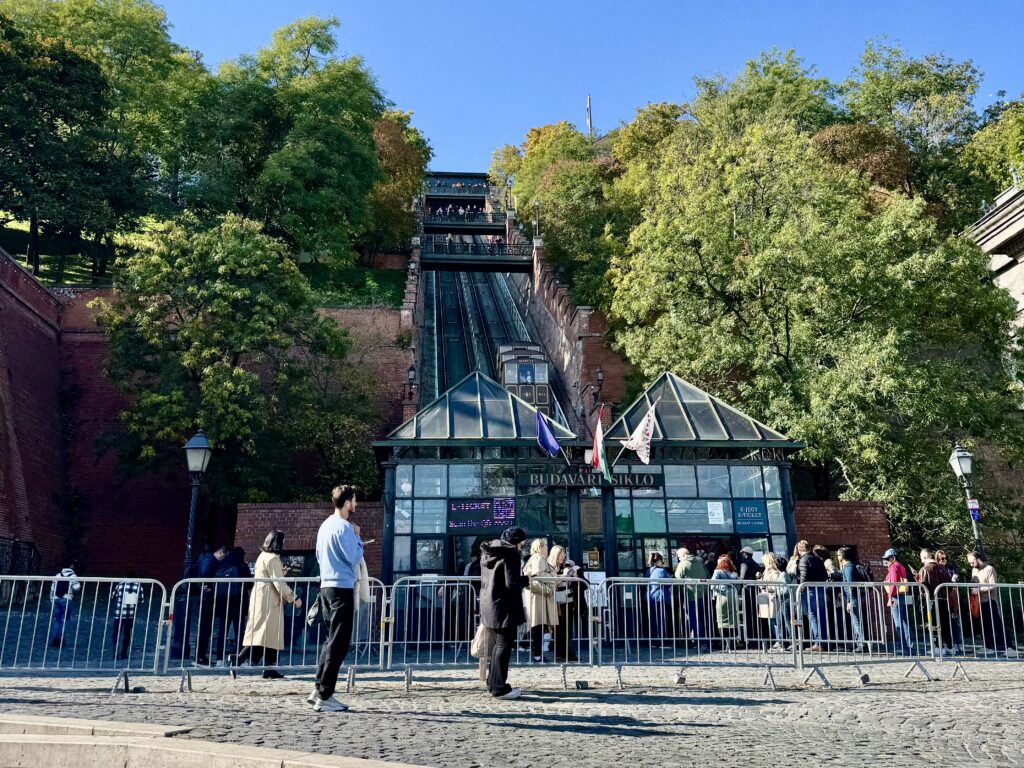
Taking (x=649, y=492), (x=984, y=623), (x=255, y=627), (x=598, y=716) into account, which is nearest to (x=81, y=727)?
(x=255, y=627)

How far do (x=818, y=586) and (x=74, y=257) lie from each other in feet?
128

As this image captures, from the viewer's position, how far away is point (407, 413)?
95.7 feet

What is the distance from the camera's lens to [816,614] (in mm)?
11320

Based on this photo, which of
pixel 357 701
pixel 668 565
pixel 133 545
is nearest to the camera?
pixel 357 701

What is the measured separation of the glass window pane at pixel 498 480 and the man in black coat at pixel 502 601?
31.2 ft

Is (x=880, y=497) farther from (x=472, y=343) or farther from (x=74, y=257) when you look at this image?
(x=74, y=257)

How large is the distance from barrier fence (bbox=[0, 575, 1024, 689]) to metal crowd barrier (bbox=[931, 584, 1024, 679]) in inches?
2.1

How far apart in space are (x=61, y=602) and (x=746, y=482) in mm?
12635

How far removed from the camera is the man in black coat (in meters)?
8.27

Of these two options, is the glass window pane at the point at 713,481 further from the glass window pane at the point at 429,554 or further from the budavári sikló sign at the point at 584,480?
the glass window pane at the point at 429,554

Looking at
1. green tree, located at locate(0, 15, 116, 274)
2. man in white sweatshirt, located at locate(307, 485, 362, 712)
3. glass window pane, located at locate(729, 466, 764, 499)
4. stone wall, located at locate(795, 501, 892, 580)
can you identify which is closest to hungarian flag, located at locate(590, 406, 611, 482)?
glass window pane, located at locate(729, 466, 764, 499)

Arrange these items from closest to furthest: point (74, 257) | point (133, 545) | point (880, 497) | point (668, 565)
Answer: point (668, 565) < point (880, 497) < point (133, 545) < point (74, 257)

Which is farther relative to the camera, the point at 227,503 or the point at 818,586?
the point at 227,503

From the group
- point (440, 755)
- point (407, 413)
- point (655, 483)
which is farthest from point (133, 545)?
point (440, 755)
